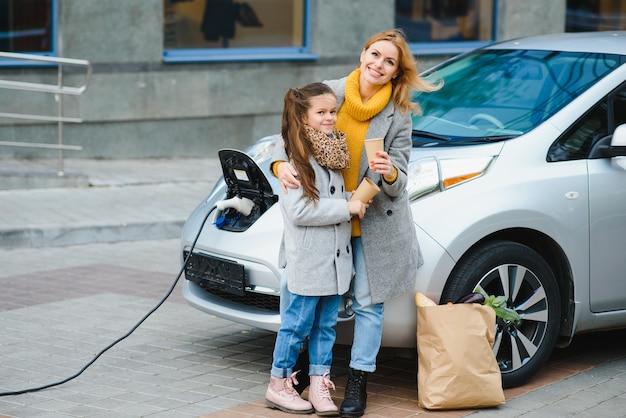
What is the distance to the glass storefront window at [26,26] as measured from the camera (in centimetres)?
1250

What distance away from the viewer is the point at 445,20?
15.6 meters

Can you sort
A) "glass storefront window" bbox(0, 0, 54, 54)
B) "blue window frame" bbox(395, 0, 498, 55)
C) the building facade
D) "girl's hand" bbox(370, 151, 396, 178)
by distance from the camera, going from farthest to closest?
"blue window frame" bbox(395, 0, 498, 55) → "glass storefront window" bbox(0, 0, 54, 54) → the building facade → "girl's hand" bbox(370, 151, 396, 178)

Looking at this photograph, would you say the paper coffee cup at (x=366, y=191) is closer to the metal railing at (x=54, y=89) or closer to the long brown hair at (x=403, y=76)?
the long brown hair at (x=403, y=76)

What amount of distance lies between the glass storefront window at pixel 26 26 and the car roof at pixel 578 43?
719 cm

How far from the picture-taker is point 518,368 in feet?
17.7

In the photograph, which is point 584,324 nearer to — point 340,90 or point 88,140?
point 340,90

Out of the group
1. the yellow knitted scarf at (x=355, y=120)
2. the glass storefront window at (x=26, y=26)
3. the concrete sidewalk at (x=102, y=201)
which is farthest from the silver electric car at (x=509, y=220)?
the glass storefront window at (x=26, y=26)

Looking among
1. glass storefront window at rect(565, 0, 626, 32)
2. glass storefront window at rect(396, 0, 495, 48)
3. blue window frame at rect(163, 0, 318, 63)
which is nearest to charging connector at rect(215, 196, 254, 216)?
blue window frame at rect(163, 0, 318, 63)

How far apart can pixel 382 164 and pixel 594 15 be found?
13.1m

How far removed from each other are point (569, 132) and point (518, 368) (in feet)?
3.96

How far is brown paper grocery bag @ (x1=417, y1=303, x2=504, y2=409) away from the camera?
499cm

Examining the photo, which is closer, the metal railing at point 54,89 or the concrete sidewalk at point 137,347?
the concrete sidewalk at point 137,347

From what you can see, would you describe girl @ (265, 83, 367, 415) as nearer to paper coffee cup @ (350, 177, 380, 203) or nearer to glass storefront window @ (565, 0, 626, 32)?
paper coffee cup @ (350, 177, 380, 203)

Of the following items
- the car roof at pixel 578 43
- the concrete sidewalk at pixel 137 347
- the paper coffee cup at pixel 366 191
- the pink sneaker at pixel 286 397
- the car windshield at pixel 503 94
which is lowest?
the concrete sidewalk at pixel 137 347
